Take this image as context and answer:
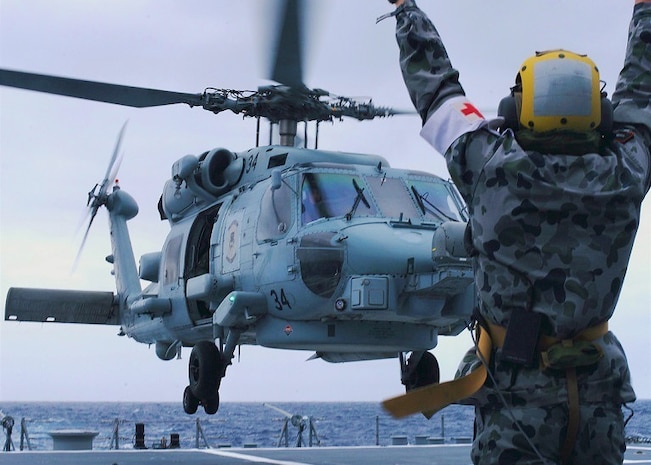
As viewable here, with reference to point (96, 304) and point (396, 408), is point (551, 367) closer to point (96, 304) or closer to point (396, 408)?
point (396, 408)

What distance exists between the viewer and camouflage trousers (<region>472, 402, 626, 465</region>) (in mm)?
2912

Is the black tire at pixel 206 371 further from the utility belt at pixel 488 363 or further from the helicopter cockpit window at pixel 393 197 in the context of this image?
the utility belt at pixel 488 363

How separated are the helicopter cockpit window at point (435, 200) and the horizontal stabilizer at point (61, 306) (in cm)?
655

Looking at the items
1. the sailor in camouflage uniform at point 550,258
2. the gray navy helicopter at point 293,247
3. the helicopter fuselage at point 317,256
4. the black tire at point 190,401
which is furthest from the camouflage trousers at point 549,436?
the black tire at point 190,401

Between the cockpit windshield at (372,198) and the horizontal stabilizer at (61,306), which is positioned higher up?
the cockpit windshield at (372,198)

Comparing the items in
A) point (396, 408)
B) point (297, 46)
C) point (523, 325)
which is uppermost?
point (297, 46)

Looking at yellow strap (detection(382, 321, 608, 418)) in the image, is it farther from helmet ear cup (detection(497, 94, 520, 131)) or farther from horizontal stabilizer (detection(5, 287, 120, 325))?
horizontal stabilizer (detection(5, 287, 120, 325))

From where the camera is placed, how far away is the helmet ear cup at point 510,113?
3.13 metres

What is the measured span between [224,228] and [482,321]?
9.72 metres

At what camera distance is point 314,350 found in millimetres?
12000

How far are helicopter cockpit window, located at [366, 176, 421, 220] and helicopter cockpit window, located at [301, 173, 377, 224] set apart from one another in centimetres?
14

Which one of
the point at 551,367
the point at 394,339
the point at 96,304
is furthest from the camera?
the point at 96,304

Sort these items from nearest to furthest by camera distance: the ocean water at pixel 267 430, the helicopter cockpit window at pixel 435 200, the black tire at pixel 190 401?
the helicopter cockpit window at pixel 435 200
the black tire at pixel 190 401
the ocean water at pixel 267 430

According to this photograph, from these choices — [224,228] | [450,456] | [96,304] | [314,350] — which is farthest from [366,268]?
[96,304]
